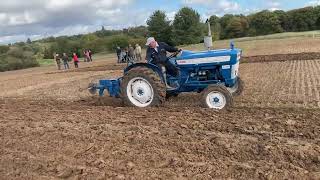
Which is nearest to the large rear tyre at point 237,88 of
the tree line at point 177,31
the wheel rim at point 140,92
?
the wheel rim at point 140,92

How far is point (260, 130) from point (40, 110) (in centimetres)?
561

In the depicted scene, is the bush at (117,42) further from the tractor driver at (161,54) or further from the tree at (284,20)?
the tractor driver at (161,54)

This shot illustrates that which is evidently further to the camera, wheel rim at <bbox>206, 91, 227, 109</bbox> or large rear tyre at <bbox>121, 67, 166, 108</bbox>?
large rear tyre at <bbox>121, 67, 166, 108</bbox>

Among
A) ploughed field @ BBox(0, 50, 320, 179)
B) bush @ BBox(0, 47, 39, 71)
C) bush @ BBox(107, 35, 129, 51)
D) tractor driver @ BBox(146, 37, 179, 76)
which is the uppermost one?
tractor driver @ BBox(146, 37, 179, 76)

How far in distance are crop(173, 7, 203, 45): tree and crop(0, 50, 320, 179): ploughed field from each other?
5709 centimetres

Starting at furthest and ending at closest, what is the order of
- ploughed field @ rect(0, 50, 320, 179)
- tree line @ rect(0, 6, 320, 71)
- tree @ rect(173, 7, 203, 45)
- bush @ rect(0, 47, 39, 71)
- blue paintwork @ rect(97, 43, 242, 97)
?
1. tree @ rect(173, 7, 203, 45)
2. tree line @ rect(0, 6, 320, 71)
3. bush @ rect(0, 47, 39, 71)
4. blue paintwork @ rect(97, 43, 242, 97)
5. ploughed field @ rect(0, 50, 320, 179)

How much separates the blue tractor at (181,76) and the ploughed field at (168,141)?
→ 421 mm

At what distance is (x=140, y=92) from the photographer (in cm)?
988

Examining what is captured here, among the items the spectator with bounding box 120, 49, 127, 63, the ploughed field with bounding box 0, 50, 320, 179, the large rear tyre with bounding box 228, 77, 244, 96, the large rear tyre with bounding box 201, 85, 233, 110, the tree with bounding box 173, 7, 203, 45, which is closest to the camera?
the ploughed field with bounding box 0, 50, 320, 179

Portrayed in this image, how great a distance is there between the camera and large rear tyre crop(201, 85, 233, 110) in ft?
29.3

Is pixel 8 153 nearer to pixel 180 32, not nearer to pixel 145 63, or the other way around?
pixel 145 63

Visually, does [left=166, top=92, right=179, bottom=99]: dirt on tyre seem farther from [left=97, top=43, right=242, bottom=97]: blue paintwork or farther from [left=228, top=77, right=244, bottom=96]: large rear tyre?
[left=228, top=77, right=244, bottom=96]: large rear tyre

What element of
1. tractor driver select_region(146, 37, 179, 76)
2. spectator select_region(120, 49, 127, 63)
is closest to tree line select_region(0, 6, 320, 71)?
spectator select_region(120, 49, 127, 63)

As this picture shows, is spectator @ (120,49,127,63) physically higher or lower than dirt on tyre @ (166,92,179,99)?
lower
